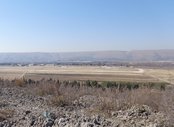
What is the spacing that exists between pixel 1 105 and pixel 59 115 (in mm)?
5320

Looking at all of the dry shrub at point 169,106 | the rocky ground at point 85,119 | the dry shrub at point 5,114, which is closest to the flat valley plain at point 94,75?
the dry shrub at point 5,114

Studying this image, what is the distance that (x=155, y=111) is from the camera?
44.7 feet

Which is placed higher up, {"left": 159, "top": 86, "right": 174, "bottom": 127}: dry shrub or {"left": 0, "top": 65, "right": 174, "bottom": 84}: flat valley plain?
{"left": 159, "top": 86, "right": 174, "bottom": 127}: dry shrub

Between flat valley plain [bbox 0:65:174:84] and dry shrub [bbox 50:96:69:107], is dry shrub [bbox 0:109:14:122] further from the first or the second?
flat valley plain [bbox 0:65:174:84]

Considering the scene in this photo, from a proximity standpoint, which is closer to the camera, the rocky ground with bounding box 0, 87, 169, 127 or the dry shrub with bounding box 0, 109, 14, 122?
the rocky ground with bounding box 0, 87, 169, 127

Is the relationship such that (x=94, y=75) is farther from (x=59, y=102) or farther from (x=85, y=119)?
(x=85, y=119)

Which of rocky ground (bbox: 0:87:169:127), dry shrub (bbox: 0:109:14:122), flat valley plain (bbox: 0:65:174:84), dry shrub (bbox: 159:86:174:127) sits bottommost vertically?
flat valley plain (bbox: 0:65:174:84)

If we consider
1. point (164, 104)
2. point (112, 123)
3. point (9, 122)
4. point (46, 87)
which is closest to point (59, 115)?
point (9, 122)

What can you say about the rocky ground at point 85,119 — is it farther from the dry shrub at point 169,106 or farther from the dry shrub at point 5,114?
the dry shrub at point 169,106

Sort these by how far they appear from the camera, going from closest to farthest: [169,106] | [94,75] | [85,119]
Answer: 1. [169,106]
2. [85,119]
3. [94,75]

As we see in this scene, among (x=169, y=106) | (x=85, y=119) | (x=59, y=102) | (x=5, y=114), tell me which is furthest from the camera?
(x=59, y=102)

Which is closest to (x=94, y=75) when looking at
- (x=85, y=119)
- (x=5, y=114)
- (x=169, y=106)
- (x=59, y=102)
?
(x=59, y=102)

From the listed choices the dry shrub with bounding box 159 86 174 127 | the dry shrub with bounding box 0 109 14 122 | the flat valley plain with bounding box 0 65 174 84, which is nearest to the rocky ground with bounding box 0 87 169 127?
the dry shrub with bounding box 0 109 14 122

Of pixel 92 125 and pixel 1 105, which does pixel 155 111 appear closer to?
pixel 92 125
